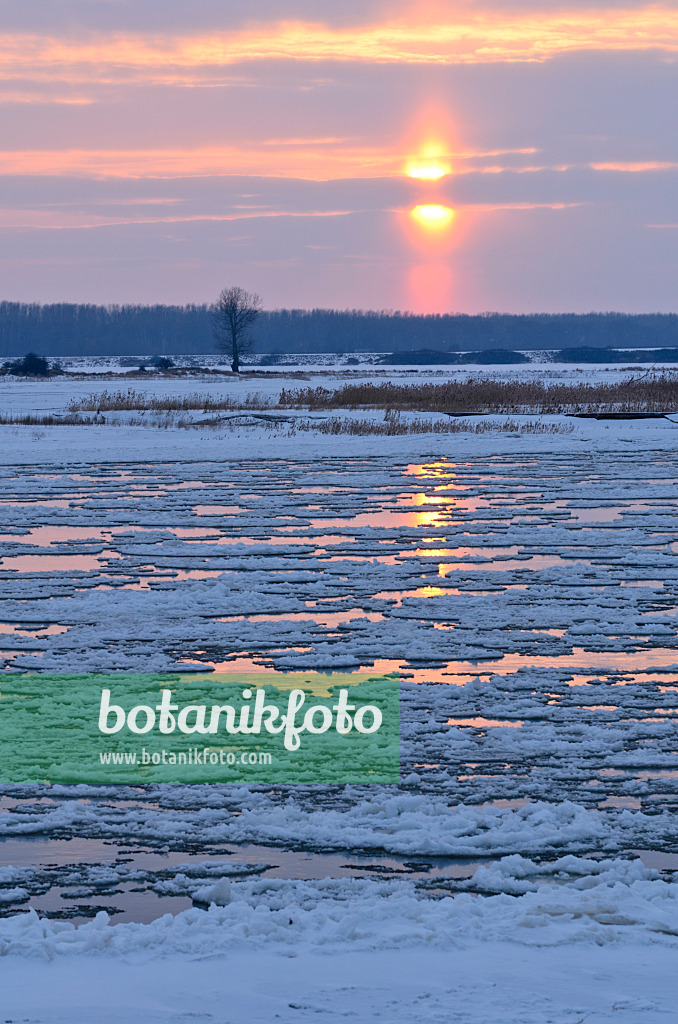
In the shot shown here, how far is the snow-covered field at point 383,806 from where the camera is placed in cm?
330

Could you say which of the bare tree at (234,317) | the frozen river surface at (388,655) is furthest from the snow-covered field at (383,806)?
the bare tree at (234,317)

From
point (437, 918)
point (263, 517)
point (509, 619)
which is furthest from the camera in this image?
point (263, 517)

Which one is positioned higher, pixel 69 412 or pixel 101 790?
pixel 69 412

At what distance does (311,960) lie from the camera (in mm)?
3416

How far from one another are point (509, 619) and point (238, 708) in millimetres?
2904

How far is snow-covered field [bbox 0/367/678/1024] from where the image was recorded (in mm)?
3299

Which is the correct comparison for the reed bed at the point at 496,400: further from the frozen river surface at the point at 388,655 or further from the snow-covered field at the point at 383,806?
the snow-covered field at the point at 383,806

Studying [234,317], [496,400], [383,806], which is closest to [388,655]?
[383,806]

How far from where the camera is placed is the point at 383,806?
4.78 metres

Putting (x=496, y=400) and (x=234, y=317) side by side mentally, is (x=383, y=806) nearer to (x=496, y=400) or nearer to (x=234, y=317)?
(x=496, y=400)

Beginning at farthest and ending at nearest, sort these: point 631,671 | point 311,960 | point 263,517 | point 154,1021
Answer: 1. point 263,517
2. point 631,671
3. point 311,960
4. point 154,1021

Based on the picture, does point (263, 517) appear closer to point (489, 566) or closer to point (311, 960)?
point (489, 566)

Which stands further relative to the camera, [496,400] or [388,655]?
[496,400]

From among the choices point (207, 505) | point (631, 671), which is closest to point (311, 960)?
point (631, 671)
